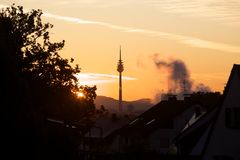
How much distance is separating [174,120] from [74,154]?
134 feet

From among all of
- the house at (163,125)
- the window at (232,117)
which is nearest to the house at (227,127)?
the window at (232,117)

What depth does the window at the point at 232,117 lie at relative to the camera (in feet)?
143

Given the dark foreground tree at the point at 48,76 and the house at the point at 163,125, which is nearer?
the dark foreground tree at the point at 48,76

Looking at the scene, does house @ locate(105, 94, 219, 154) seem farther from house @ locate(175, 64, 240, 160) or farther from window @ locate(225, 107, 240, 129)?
window @ locate(225, 107, 240, 129)

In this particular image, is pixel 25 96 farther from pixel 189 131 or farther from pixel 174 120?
pixel 174 120

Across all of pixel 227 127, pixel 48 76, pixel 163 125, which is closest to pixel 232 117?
pixel 227 127

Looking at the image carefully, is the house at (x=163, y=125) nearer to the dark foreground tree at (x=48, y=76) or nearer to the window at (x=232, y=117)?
the dark foreground tree at (x=48, y=76)

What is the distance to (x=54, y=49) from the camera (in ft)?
217

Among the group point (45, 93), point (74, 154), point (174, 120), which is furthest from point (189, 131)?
point (174, 120)

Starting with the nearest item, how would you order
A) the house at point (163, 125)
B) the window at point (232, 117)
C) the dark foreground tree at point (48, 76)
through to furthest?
the window at point (232, 117) → the dark foreground tree at point (48, 76) → the house at point (163, 125)

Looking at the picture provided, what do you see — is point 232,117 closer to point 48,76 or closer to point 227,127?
point 227,127

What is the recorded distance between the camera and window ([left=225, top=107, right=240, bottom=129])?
43469 mm

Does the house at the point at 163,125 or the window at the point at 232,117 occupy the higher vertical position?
the window at the point at 232,117

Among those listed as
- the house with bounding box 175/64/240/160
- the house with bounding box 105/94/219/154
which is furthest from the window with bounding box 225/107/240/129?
the house with bounding box 105/94/219/154
